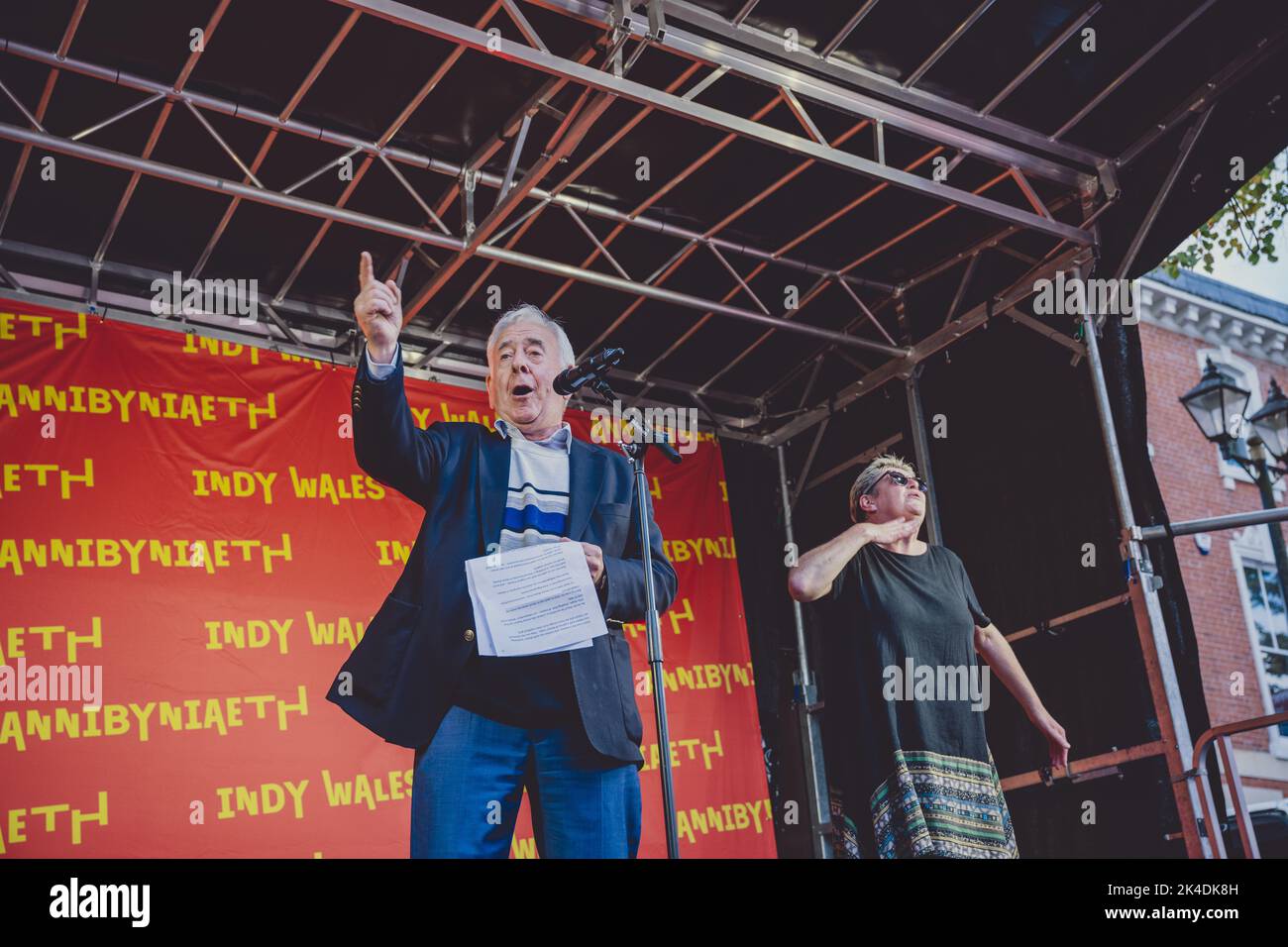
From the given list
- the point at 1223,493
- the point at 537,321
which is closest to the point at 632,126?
the point at 537,321

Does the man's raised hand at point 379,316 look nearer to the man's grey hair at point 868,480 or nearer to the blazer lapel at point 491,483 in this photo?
the blazer lapel at point 491,483

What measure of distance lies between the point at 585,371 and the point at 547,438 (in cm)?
35

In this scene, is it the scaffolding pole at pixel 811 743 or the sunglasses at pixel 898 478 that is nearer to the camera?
the sunglasses at pixel 898 478

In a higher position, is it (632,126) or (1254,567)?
(632,126)

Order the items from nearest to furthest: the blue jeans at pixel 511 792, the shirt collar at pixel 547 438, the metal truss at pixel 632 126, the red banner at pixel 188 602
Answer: the blue jeans at pixel 511 792, the shirt collar at pixel 547 438, the metal truss at pixel 632 126, the red banner at pixel 188 602

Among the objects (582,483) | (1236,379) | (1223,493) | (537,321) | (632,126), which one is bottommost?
(582,483)

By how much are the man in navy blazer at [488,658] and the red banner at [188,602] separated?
124 inches

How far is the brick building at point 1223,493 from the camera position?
15.0 metres

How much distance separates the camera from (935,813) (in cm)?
582

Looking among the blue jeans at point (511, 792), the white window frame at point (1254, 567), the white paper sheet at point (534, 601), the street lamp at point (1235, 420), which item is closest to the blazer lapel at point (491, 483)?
the white paper sheet at point (534, 601)

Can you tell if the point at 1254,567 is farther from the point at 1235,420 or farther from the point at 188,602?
the point at 188,602

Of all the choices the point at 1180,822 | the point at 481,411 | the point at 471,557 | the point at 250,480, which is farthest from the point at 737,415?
the point at 471,557

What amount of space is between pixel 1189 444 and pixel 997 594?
1103 centimetres
